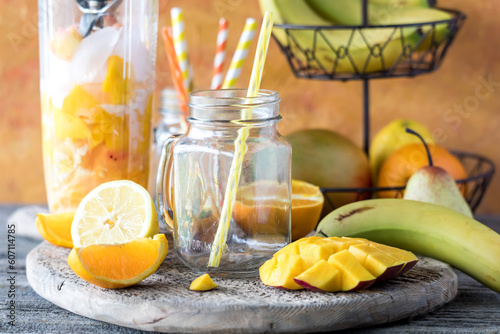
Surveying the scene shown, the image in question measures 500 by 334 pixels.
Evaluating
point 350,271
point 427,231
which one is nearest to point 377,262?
point 350,271

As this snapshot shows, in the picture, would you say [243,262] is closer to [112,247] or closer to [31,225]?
[112,247]

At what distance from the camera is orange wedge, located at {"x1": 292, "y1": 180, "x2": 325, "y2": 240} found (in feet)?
2.82

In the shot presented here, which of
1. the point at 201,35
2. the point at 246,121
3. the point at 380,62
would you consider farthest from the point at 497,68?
the point at 246,121

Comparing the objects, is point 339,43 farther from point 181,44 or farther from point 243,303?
point 243,303

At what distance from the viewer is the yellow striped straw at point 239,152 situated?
2.34 feet

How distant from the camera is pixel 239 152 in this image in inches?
28.4

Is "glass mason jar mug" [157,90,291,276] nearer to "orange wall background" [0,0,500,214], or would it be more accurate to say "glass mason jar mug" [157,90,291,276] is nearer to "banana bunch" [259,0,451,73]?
"banana bunch" [259,0,451,73]

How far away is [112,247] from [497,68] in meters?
0.93

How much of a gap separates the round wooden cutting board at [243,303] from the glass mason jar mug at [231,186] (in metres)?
0.04

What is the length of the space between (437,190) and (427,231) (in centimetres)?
13

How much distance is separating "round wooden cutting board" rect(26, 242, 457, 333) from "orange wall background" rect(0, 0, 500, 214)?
64 cm

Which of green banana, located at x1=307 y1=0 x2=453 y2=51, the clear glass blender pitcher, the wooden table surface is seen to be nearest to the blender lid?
the clear glass blender pitcher

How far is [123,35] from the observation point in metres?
0.89

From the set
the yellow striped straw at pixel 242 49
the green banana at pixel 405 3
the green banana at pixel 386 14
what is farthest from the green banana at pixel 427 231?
the green banana at pixel 405 3
